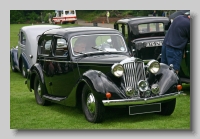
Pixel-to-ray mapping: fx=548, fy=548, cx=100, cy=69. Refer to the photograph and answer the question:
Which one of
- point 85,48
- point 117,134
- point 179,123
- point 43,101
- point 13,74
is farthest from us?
point 13,74

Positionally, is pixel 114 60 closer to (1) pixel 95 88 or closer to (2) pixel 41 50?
(1) pixel 95 88

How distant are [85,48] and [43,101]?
157 centimetres

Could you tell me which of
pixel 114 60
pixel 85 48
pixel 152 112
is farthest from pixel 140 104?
pixel 85 48

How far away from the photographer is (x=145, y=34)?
550 inches

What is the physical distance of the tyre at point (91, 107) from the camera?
8.68 meters

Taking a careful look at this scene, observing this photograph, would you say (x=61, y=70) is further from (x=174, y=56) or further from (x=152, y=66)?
(x=174, y=56)

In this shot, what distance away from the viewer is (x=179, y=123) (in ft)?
28.8

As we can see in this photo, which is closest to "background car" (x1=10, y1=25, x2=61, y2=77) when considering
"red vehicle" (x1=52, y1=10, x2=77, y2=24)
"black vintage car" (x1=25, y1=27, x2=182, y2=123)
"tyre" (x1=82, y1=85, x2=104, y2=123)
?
"red vehicle" (x1=52, y1=10, x2=77, y2=24)

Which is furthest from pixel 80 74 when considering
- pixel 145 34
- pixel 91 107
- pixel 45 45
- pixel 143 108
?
pixel 145 34

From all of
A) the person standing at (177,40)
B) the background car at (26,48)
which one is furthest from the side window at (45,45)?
the person standing at (177,40)

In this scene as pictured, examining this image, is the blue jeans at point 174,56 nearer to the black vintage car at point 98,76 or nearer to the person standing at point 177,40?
the person standing at point 177,40

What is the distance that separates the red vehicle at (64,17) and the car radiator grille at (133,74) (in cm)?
132

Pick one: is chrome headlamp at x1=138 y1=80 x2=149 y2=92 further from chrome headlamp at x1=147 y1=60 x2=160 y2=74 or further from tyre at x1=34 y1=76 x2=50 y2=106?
tyre at x1=34 y1=76 x2=50 y2=106

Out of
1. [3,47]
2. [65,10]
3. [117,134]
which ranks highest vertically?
[65,10]
